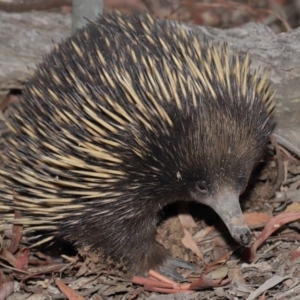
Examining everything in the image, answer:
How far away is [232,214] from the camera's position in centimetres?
343

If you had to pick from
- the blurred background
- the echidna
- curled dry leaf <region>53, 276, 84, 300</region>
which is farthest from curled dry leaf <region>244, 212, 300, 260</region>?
the blurred background

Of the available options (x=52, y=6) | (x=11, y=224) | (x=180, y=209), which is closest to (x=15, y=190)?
(x=11, y=224)

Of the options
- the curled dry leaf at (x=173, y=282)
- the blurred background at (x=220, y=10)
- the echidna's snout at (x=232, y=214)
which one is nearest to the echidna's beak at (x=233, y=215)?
the echidna's snout at (x=232, y=214)

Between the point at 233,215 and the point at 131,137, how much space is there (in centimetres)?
58

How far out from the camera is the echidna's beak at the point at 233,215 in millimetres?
3367

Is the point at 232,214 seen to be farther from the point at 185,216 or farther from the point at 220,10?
the point at 220,10

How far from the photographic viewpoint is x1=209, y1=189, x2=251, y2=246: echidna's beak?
11.0ft

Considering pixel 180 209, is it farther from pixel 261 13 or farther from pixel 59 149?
pixel 261 13

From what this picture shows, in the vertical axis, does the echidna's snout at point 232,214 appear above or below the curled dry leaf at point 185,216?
below

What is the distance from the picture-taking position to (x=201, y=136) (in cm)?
340

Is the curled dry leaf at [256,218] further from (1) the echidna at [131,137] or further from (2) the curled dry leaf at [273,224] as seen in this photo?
(1) the echidna at [131,137]

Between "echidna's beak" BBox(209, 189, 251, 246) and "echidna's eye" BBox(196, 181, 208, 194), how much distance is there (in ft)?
0.21

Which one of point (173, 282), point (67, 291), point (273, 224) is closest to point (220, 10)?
point (273, 224)

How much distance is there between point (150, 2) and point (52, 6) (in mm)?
1602
